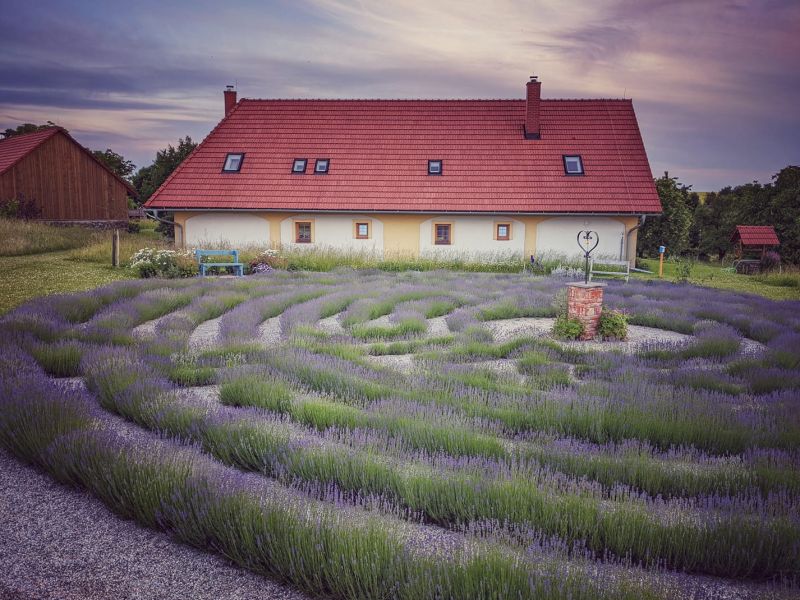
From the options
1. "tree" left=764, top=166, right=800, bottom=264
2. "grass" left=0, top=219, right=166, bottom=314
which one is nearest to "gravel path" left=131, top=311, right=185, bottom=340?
"grass" left=0, top=219, right=166, bottom=314

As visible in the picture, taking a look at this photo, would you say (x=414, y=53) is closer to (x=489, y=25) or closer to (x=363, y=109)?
(x=489, y=25)

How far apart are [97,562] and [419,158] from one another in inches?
877

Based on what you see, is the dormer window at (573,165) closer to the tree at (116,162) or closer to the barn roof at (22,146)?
the barn roof at (22,146)

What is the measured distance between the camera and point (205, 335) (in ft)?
33.2

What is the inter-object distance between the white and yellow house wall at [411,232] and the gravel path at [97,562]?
19.0 meters

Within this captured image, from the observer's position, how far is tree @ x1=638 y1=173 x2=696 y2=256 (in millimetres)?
29844

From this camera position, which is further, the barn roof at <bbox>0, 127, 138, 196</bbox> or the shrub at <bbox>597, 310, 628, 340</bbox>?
the barn roof at <bbox>0, 127, 138, 196</bbox>

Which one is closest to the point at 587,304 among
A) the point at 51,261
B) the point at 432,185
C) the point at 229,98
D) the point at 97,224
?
the point at 432,185

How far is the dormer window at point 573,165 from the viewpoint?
78.0ft

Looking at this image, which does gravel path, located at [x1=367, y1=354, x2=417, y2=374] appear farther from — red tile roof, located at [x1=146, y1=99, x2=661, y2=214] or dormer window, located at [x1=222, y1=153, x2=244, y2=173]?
dormer window, located at [x1=222, y1=153, x2=244, y2=173]

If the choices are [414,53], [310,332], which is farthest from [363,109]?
[310,332]

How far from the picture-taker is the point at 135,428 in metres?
5.76

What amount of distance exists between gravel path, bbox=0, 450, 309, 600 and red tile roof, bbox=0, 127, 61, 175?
107 feet

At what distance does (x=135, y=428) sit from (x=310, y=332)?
13.8 feet
